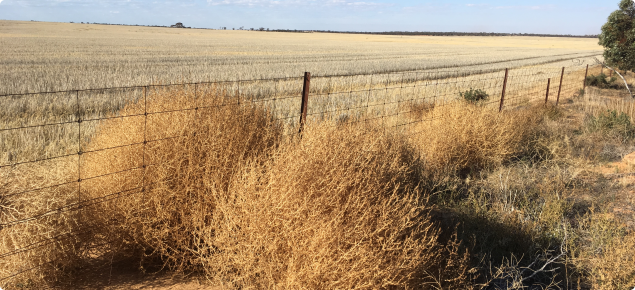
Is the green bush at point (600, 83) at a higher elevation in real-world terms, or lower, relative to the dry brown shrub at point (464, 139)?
higher

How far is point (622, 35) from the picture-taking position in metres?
13.3

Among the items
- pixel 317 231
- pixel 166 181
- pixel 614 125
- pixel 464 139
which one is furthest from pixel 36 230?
pixel 614 125

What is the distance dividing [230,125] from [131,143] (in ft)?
2.28

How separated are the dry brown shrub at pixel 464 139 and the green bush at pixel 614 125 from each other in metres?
2.70

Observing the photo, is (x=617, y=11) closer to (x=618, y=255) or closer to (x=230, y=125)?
(x=618, y=255)

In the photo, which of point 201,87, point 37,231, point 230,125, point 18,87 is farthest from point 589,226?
point 18,87

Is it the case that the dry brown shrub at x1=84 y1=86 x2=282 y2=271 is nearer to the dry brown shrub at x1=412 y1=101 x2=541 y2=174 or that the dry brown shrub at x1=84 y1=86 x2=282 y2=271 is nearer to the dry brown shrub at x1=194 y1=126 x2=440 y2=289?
the dry brown shrub at x1=194 y1=126 x2=440 y2=289

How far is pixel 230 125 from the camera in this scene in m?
3.42

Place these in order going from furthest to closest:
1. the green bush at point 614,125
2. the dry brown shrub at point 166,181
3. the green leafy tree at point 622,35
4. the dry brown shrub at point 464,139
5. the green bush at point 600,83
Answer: the green bush at point 600,83
the green leafy tree at point 622,35
the green bush at point 614,125
the dry brown shrub at point 464,139
the dry brown shrub at point 166,181

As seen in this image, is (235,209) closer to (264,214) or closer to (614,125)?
(264,214)

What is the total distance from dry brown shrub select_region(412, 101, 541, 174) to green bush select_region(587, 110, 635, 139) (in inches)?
106

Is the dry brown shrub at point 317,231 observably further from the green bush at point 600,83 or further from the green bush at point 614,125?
the green bush at point 600,83

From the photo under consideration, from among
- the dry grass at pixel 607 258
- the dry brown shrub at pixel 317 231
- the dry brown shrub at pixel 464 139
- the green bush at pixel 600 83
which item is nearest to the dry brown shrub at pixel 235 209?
the dry brown shrub at pixel 317 231

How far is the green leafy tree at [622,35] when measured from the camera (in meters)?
12.9
